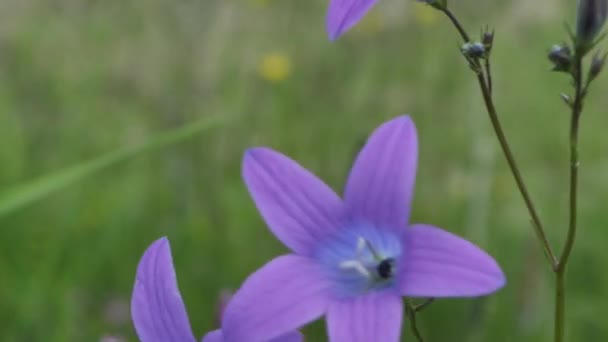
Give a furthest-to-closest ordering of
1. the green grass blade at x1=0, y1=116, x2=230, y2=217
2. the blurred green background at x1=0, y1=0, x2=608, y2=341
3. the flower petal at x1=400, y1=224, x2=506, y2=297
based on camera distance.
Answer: the blurred green background at x1=0, y1=0, x2=608, y2=341
the green grass blade at x1=0, y1=116, x2=230, y2=217
the flower petal at x1=400, y1=224, x2=506, y2=297

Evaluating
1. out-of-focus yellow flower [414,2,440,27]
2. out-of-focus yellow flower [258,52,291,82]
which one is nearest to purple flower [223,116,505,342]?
out-of-focus yellow flower [258,52,291,82]

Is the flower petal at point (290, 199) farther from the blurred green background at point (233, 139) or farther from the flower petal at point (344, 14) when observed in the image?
the blurred green background at point (233, 139)

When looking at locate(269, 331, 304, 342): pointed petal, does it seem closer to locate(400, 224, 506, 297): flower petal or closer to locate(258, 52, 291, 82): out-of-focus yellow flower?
locate(400, 224, 506, 297): flower petal

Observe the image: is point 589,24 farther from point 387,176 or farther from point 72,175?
point 72,175

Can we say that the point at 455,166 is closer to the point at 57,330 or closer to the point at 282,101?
the point at 282,101

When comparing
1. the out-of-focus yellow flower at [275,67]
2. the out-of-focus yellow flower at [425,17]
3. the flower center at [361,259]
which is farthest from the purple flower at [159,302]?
the out-of-focus yellow flower at [425,17]

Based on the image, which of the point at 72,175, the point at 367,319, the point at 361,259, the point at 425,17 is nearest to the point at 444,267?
the point at 367,319
